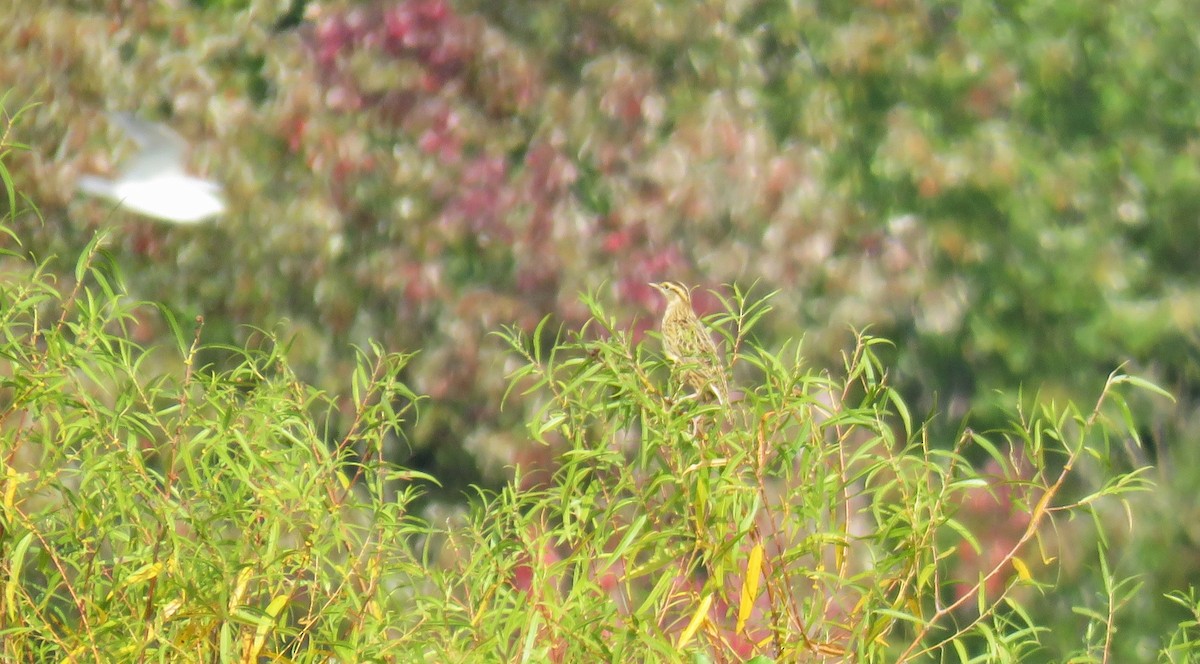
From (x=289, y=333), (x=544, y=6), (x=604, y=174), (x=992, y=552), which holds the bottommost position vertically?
(x=992, y=552)

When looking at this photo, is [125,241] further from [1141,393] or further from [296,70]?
[1141,393]

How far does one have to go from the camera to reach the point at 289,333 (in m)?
3.52

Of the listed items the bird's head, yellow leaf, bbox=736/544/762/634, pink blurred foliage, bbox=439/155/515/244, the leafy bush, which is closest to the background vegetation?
pink blurred foliage, bbox=439/155/515/244

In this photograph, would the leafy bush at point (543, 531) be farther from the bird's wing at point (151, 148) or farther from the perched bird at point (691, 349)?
the bird's wing at point (151, 148)

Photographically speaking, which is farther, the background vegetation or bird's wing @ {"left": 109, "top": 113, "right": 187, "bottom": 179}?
bird's wing @ {"left": 109, "top": 113, "right": 187, "bottom": 179}

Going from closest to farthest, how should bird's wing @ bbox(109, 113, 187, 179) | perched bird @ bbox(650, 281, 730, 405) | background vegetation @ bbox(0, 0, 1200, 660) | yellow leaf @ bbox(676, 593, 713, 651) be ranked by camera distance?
yellow leaf @ bbox(676, 593, 713, 651) → perched bird @ bbox(650, 281, 730, 405) → background vegetation @ bbox(0, 0, 1200, 660) → bird's wing @ bbox(109, 113, 187, 179)

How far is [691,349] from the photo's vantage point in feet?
6.59

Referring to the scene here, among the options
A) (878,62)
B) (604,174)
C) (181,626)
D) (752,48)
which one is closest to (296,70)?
(604,174)

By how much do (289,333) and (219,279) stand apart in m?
0.20

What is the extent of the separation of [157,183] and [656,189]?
3.82 ft

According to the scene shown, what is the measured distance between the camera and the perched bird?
1522 mm

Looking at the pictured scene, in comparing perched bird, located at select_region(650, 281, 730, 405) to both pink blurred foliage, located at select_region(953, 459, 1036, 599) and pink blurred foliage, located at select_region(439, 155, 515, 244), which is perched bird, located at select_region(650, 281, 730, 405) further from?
pink blurred foliage, located at select_region(953, 459, 1036, 599)

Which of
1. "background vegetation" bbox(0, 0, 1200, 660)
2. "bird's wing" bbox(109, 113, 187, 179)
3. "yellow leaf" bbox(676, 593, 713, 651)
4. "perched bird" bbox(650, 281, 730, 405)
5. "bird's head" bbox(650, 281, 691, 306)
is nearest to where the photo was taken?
"yellow leaf" bbox(676, 593, 713, 651)

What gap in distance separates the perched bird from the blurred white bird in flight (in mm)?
1120
